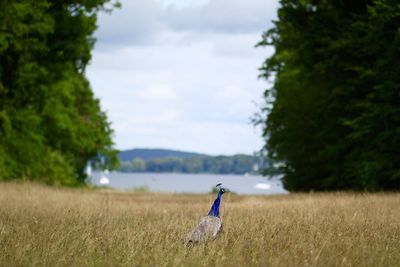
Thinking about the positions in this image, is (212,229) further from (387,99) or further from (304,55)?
(304,55)

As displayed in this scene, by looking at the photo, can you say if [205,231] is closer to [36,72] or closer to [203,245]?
[203,245]

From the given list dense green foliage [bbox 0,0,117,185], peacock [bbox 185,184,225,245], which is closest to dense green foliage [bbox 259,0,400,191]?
dense green foliage [bbox 0,0,117,185]

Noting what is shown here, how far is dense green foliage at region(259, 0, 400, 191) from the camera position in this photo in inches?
909

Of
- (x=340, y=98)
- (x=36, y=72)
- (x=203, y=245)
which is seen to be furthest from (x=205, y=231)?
(x=36, y=72)

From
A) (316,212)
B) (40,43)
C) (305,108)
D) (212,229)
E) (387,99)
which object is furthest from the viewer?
(305,108)

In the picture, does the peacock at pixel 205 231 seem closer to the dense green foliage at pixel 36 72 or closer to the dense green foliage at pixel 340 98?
the dense green foliage at pixel 340 98

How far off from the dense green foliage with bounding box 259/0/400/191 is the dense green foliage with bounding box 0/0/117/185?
31.3 ft

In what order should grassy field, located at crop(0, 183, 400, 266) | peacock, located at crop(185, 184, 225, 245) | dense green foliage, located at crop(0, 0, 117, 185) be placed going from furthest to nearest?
dense green foliage, located at crop(0, 0, 117, 185)
peacock, located at crop(185, 184, 225, 245)
grassy field, located at crop(0, 183, 400, 266)

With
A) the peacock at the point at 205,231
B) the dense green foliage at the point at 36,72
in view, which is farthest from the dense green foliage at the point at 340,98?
the peacock at the point at 205,231

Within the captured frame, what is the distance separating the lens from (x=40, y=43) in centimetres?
2719

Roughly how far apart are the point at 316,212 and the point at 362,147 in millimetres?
11621

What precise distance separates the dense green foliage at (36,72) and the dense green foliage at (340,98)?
31.3 ft

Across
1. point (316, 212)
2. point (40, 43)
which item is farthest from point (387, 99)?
point (40, 43)

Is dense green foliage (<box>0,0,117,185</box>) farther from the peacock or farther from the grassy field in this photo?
the peacock
